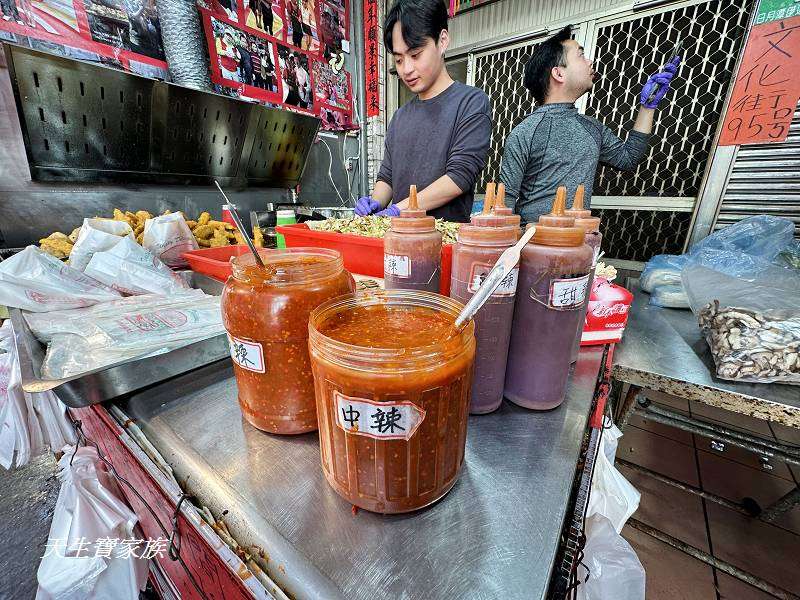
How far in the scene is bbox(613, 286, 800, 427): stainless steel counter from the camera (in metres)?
1.06

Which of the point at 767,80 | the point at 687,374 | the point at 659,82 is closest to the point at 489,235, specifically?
the point at 687,374

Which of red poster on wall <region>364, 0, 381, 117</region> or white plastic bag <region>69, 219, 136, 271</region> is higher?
red poster on wall <region>364, 0, 381, 117</region>

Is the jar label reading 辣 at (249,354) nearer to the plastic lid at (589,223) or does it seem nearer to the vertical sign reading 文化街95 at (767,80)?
the plastic lid at (589,223)

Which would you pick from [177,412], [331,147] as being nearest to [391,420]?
[177,412]

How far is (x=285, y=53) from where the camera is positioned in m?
3.55

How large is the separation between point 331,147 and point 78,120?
2.46 meters

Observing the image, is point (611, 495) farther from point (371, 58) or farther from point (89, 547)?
point (371, 58)

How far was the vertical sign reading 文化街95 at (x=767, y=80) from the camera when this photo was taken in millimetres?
2631

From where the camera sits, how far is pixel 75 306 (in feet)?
4.23

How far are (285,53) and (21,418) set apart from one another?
3.73 meters

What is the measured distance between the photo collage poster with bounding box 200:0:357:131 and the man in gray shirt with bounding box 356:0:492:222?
1.65 m

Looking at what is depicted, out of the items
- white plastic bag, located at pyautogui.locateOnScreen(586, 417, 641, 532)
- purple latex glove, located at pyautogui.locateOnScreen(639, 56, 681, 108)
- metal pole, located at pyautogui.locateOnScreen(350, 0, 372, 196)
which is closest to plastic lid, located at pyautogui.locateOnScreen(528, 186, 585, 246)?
white plastic bag, located at pyautogui.locateOnScreen(586, 417, 641, 532)

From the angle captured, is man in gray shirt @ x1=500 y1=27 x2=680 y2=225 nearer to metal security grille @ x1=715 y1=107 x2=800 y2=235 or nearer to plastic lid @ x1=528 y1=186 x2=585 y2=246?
metal security grille @ x1=715 y1=107 x2=800 y2=235

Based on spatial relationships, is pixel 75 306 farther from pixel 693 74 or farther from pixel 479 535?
pixel 693 74
